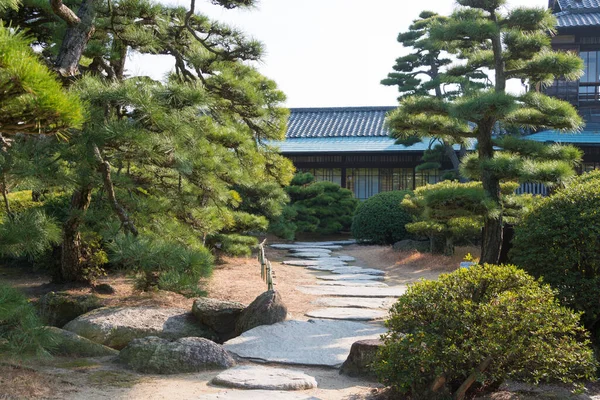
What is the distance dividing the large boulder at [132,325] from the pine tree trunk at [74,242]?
3.96 feet

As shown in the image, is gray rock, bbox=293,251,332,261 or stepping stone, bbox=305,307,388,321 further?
gray rock, bbox=293,251,332,261

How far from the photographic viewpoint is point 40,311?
6.43 metres

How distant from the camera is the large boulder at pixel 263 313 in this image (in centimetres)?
600

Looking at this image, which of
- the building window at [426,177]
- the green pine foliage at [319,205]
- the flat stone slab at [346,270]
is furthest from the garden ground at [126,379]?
the building window at [426,177]

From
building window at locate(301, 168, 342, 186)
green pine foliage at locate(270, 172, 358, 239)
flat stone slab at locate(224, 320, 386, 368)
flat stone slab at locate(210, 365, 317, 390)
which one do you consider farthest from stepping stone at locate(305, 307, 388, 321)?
building window at locate(301, 168, 342, 186)

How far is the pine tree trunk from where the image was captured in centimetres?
684

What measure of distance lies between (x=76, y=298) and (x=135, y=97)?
3.00m

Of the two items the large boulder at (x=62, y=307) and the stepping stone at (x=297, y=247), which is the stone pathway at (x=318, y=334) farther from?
the stepping stone at (x=297, y=247)

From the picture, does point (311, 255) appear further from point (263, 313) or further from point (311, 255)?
point (263, 313)

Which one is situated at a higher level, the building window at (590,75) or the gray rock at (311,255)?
the building window at (590,75)

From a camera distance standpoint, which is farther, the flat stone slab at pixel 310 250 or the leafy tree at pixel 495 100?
the flat stone slab at pixel 310 250

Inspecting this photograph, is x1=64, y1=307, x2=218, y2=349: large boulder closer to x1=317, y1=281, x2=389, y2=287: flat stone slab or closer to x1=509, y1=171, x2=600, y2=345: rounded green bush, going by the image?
x1=509, y1=171, x2=600, y2=345: rounded green bush

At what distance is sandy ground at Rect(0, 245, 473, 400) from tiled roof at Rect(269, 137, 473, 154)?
568cm

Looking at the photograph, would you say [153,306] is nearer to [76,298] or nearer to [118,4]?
[76,298]
